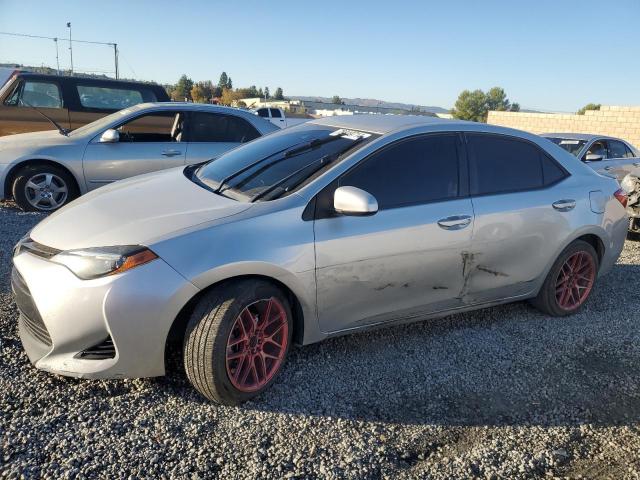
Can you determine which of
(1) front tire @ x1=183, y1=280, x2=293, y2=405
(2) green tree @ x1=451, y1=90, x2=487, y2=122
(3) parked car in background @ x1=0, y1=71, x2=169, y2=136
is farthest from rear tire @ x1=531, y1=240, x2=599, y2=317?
(2) green tree @ x1=451, y1=90, x2=487, y2=122

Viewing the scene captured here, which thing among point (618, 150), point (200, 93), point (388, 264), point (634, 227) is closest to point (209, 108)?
point (388, 264)

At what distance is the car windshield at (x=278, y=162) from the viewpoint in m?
3.25

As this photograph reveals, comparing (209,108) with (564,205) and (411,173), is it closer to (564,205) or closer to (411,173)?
(411,173)

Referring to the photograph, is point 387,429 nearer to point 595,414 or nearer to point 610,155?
point 595,414

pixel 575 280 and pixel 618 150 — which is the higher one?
pixel 618 150

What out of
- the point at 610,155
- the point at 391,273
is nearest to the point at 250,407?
the point at 391,273

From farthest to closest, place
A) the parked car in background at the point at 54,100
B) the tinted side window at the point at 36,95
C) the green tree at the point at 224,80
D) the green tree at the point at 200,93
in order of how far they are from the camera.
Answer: the green tree at the point at 224,80 → the green tree at the point at 200,93 → the tinted side window at the point at 36,95 → the parked car in background at the point at 54,100

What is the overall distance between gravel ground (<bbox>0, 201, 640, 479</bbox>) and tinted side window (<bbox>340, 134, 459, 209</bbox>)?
1095 mm

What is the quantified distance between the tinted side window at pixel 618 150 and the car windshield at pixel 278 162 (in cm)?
839

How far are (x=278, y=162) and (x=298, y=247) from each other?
2.74 feet

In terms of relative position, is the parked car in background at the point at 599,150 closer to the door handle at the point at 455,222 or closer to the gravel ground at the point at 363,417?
the gravel ground at the point at 363,417

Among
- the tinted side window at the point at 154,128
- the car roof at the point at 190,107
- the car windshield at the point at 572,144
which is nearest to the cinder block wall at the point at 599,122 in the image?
the car windshield at the point at 572,144

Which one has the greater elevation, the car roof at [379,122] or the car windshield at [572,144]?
the car roof at [379,122]

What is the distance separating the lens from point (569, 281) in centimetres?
436
